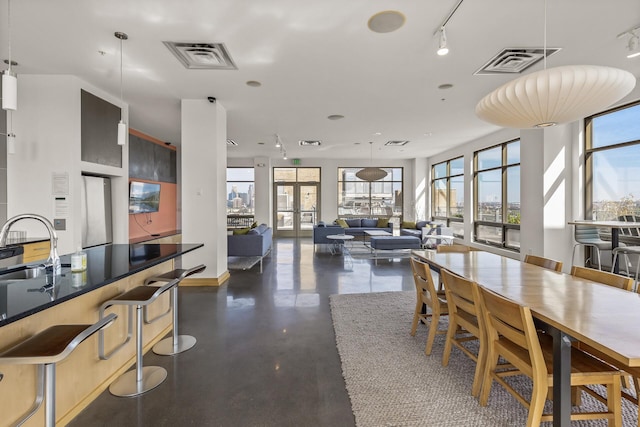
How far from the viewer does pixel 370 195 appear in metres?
11.8

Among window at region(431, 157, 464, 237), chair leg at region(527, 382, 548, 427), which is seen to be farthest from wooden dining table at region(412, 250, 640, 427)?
window at region(431, 157, 464, 237)

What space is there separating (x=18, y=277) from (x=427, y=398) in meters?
2.69

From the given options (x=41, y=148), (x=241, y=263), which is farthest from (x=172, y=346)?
(x=241, y=263)

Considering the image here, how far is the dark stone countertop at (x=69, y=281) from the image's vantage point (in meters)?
1.29

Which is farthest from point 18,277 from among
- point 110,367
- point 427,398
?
point 427,398

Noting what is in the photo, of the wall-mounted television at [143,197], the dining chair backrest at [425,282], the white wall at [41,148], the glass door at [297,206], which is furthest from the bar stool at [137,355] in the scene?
the glass door at [297,206]

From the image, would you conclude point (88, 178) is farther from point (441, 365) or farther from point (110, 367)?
point (441, 365)

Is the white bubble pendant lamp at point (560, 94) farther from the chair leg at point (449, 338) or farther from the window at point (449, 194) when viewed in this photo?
the window at point (449, 194)

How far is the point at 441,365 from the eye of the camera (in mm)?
2436

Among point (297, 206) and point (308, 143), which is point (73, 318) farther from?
point (297, 206)

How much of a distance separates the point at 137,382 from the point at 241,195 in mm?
9390

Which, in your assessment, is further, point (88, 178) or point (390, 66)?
point (88, 178)

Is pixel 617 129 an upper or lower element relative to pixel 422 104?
lower

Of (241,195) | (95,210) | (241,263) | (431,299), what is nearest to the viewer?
(431,299)
